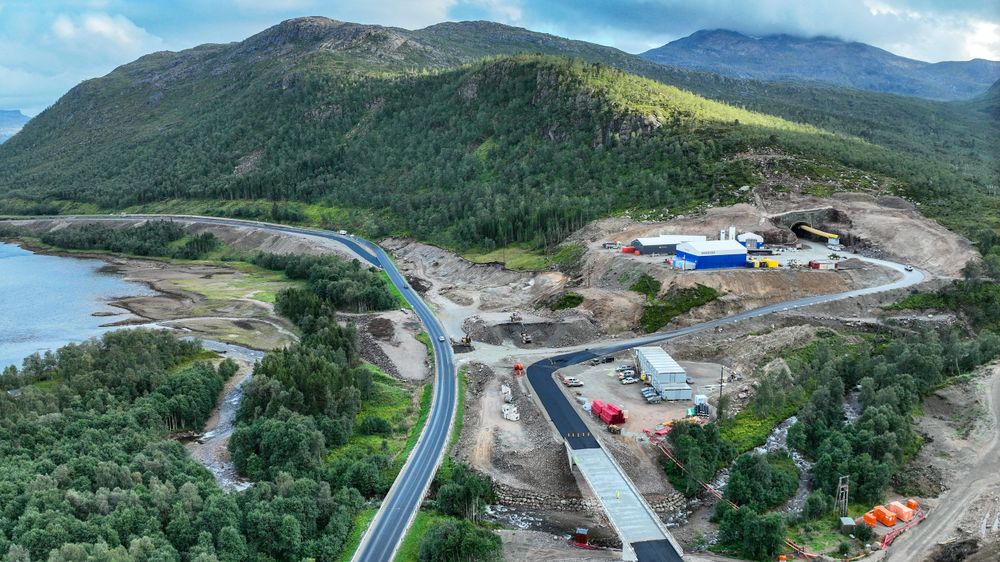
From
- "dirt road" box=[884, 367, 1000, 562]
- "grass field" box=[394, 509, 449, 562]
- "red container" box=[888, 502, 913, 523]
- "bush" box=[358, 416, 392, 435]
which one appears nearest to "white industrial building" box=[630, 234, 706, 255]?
"dirt road" box=[884, 367, 1000, 562]

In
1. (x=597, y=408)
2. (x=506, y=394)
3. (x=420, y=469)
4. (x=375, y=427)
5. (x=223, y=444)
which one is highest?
Answer: (x=597, y=408)

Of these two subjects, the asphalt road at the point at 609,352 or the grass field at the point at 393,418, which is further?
the grass field at the point at 393,418

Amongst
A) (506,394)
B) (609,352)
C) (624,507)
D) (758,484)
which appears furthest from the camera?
(609,352)

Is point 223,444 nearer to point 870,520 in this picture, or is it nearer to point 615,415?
point 615,415

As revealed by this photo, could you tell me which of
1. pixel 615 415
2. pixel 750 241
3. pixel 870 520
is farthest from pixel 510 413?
pixel 750 241

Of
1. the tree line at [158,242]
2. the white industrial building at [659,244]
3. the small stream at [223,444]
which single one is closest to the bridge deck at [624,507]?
the small stream at [223,444]

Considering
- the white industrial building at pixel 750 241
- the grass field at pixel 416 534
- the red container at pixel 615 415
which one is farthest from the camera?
the white industrial building at pixel 750 241

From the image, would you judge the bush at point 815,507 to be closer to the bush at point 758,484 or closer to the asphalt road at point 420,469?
the bush at point 758,484
